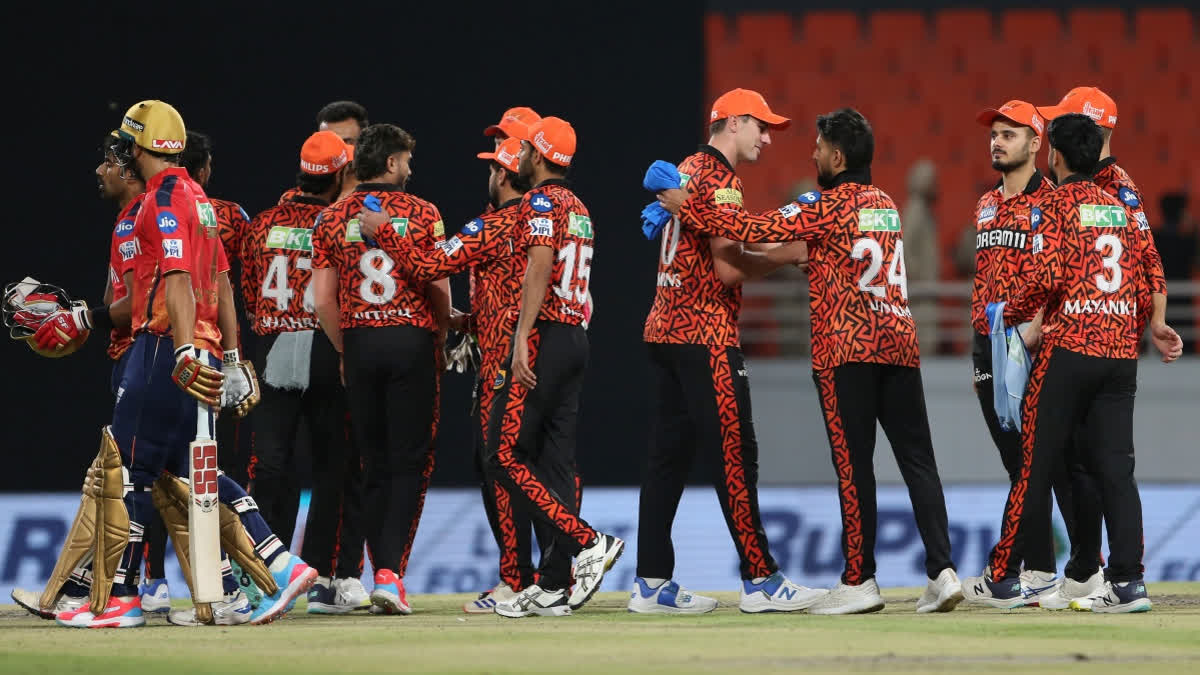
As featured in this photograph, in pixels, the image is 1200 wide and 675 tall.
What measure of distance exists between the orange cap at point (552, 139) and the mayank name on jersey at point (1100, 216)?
81.1 inches

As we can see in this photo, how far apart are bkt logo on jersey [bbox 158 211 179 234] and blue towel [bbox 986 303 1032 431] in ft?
11.1

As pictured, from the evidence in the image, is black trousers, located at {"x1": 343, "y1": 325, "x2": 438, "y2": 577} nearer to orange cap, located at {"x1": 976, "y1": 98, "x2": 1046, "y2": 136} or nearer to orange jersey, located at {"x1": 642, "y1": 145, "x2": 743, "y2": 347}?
orange jersey, located at {"x1": 642, "y1": 145, "x2": 743, "y2": 347}

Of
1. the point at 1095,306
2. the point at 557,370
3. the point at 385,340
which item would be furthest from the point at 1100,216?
the point at 385,340

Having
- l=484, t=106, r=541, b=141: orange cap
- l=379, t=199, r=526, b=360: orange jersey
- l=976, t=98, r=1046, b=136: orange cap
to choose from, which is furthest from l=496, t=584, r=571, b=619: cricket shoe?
l=976, t=98, r=1046, b=136: orange cap

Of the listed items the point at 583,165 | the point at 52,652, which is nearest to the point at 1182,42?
the point at 583,165

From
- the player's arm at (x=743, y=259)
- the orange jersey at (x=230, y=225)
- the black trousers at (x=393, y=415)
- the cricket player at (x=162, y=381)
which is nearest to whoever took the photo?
the cricket player at (x=162, y=381)

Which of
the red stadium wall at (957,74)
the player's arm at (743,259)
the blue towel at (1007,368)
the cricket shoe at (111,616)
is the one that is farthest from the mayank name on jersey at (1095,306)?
the red stadium wall at (957,74)

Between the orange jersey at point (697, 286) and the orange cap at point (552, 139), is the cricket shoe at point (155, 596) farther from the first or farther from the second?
the orange cap at point (552, 139)

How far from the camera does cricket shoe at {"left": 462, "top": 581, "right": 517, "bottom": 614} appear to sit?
722 cm

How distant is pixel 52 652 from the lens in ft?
17.6

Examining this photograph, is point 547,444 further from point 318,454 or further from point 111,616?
point 111,616

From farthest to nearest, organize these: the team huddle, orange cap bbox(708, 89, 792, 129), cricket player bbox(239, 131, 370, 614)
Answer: cricket player bbox(239, 131, 370, 614)
orange cap bbox(708, 89, 792, 129)
the team huddle

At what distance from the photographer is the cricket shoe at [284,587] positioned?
21.1ft

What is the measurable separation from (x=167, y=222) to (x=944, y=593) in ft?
10.8
